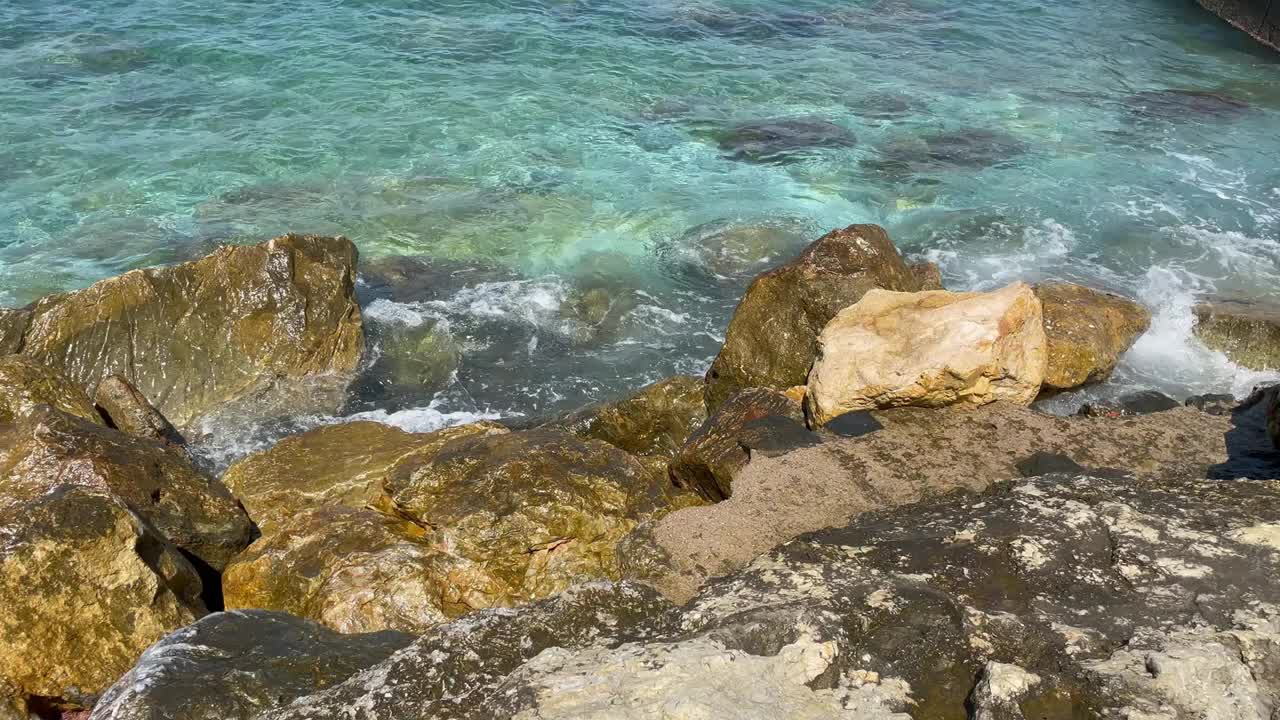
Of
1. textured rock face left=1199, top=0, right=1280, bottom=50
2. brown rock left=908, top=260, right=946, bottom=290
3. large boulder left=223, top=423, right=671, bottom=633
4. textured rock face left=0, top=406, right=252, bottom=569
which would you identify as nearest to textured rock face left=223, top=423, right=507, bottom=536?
large boulder left=223, top=423, right=671, bottom=633

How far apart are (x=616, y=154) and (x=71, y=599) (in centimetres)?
1261

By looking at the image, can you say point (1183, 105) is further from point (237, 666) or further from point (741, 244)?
point (237, 666)

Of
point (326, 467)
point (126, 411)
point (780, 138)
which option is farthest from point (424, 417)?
point (780, 138)

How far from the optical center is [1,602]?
5.32 m

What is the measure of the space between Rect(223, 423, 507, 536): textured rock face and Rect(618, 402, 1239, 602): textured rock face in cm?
282

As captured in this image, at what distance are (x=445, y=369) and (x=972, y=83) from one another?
1357 centimetres

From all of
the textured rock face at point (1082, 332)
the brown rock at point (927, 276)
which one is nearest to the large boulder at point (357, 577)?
the textured rock face at point (1082, 332)

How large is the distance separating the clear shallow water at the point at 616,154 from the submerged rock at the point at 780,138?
8 centimetres

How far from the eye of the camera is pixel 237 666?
14.2 feet

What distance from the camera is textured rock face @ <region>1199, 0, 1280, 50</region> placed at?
2284 cm

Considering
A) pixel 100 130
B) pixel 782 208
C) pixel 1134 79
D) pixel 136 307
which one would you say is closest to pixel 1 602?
pixel 136 307

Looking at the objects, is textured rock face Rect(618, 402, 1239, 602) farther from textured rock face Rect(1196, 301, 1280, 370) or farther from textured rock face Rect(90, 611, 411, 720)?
textured rock face Rect(1196, 301, 1280, 370)

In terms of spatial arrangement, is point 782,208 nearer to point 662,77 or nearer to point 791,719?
point 662,77

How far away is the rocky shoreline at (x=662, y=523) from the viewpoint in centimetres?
392
